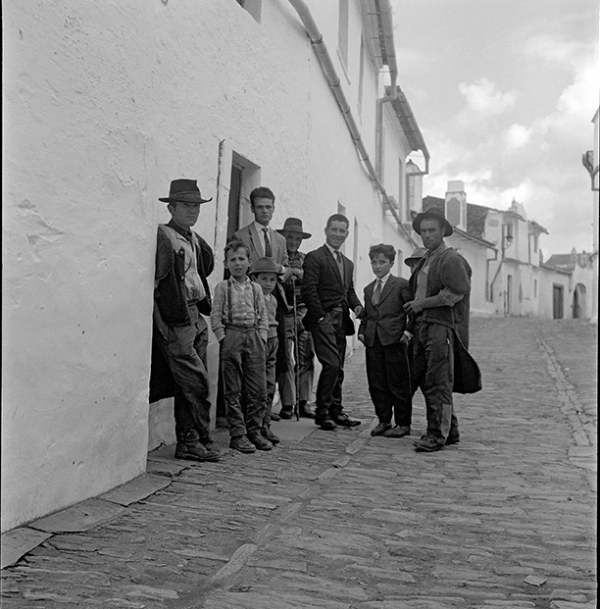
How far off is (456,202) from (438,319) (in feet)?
119

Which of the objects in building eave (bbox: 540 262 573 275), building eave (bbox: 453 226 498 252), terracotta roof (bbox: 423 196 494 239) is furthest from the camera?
building eave (bbox: 540 262 573 275)

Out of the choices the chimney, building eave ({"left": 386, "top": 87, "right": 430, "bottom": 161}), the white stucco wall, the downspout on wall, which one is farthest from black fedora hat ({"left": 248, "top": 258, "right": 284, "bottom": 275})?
the chimney

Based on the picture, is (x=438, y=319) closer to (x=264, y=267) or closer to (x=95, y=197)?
(x=264, y=267)

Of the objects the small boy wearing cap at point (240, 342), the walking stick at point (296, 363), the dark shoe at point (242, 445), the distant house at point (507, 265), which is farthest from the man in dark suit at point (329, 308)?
the distant house at point (507, 265)

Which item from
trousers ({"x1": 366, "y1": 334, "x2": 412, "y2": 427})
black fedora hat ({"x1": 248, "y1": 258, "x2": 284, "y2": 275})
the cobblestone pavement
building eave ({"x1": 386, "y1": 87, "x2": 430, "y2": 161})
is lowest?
the cobblestone pavement

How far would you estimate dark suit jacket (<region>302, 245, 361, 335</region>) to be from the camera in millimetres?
6965

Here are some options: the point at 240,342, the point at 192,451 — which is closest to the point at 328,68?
the point at 240,342

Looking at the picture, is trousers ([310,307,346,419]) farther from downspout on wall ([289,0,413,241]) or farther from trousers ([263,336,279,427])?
downspout on wall ([289,0,413,241])

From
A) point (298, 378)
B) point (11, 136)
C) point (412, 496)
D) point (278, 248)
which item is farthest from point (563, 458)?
point (11, 136)

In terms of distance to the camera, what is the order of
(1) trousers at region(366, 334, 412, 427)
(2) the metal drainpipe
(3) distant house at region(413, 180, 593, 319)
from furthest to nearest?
(3) distant house at region(413, 180, 593, 319)
(2) the metal drainpipe
(1) trousers at region(366, 334, 412, 427)

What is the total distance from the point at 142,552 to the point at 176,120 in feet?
11.1

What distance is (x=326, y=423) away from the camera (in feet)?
23.0

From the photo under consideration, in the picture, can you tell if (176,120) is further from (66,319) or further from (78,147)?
(66,319)

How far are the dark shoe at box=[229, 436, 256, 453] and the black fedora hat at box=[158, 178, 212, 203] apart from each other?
1806 mm
